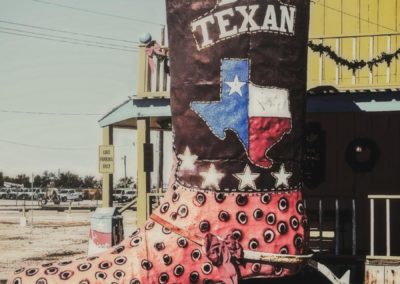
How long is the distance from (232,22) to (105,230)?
332 cm

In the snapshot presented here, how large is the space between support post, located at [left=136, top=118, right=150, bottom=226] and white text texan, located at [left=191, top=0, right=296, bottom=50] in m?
3.44

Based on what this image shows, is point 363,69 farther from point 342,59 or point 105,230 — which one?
point 105,230

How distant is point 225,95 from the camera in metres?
4.46

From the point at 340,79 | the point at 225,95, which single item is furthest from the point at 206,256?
the point at 340,79

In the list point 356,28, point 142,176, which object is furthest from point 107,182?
point 356,28

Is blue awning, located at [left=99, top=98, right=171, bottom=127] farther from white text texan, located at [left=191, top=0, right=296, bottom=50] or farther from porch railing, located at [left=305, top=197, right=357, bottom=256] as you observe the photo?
white text texan, located at [left=191, top=0, right=296, bottom=50]

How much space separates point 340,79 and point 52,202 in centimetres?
4803

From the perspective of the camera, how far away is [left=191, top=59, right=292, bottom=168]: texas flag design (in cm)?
444

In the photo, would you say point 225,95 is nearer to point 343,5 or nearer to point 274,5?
point 274,5

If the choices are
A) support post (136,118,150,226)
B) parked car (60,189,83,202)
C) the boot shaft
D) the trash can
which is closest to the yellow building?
support post (136,118,150,226)

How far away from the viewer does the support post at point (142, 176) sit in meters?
7.65

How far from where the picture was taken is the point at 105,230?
7023 millimetres

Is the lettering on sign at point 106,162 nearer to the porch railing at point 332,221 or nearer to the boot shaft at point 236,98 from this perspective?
the porch railing at point 332,221

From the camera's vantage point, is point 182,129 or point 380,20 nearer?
point 182,129
